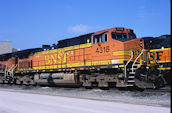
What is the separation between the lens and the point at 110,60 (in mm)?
12430

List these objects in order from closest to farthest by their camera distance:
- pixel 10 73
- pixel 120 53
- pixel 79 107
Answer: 1. pixel 79 107
2. pixel 120 53
3. pixel 10 73

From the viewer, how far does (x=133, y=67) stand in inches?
466

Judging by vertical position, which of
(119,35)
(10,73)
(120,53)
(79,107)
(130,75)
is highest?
(119,35)

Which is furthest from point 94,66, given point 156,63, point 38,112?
point 38,112

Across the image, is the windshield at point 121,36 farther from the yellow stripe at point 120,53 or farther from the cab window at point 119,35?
the yellow stripe at point 120,53

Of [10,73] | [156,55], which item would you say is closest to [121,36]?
[156,55]

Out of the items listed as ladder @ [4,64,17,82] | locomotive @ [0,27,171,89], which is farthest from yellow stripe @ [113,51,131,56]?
ladder @ [4,64,17,82]

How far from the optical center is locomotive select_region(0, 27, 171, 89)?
1158 centimetres

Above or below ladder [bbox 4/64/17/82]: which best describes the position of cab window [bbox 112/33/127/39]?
above

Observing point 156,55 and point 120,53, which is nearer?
point 120,53

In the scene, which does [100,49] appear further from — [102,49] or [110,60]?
[110,60]

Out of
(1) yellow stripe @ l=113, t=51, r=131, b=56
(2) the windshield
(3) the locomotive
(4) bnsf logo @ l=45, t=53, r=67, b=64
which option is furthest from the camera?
(4) bnsf logo @ l=45, t=53, r=67, b=64

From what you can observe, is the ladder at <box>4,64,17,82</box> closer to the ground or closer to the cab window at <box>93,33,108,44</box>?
the cab window at <box>93,33,108,44</box>

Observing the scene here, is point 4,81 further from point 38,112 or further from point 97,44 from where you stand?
point 38,112
